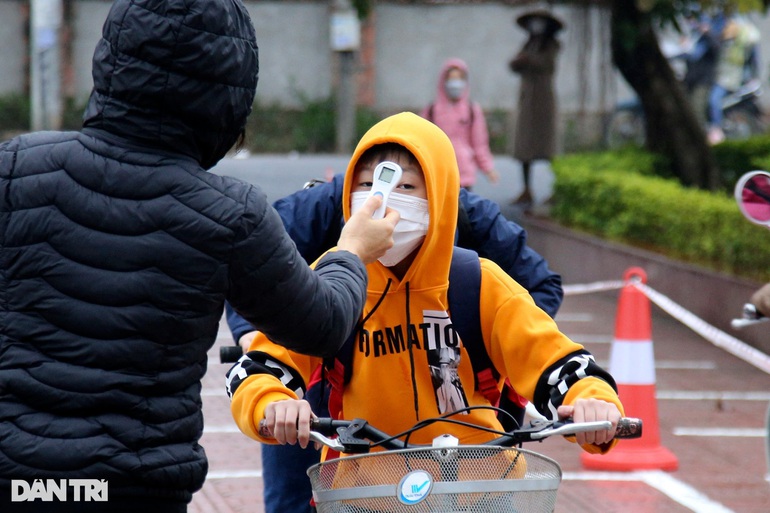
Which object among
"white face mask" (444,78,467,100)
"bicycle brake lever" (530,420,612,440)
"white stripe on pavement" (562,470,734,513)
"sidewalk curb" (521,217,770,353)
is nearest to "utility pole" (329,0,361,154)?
"white face mask" (444,78,467,100)

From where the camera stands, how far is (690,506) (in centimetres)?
629

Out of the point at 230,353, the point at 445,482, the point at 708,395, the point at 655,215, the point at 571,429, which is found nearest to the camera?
the point at 445,482

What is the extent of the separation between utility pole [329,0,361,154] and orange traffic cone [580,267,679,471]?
1616 cm

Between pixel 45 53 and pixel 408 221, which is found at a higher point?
pixel 45 53

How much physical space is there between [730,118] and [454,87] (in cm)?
1083

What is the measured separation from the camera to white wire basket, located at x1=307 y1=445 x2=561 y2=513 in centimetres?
250

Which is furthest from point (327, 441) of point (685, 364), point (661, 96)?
point (661, 96)

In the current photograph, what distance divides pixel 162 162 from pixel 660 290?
929 cm

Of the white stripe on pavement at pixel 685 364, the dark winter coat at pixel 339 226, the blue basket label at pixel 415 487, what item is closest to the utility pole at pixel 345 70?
the white stripe on pavement at pixel 685 364

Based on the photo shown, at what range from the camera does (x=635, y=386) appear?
276 inches

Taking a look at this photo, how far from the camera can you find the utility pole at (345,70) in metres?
22.8

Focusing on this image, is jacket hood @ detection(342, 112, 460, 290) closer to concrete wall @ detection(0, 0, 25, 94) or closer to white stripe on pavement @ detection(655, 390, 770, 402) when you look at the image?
white stripe on pavement @ detection(655, 390, 770, 402)

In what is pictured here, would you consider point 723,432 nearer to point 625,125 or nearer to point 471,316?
point 471,316

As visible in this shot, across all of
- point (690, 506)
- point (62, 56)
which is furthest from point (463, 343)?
point (62, 56)
